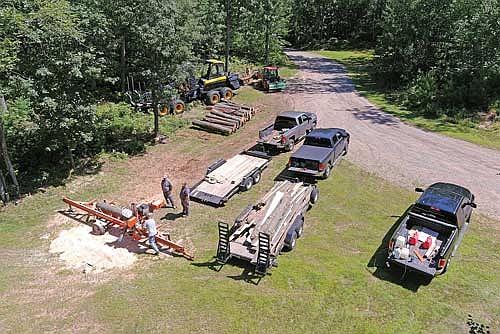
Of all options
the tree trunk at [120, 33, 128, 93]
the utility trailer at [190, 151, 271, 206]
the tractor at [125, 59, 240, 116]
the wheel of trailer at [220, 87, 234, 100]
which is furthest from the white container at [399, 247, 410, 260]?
the tree trunk at [120, 33, 128, 93]

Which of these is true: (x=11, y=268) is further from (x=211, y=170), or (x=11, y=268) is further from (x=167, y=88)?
(x=167, y=88)

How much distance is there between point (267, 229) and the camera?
13.1 meters

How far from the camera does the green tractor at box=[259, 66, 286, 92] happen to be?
107 feet

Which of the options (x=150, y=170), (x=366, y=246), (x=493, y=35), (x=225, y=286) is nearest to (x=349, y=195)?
(x=366, y=246)

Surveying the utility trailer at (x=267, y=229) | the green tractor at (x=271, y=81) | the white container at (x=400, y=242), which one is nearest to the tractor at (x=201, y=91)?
the green tractor at (x=271, y=81)

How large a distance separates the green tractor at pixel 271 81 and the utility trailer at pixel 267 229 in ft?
59.4

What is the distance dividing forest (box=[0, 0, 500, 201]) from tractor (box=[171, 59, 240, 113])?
138 centimetres

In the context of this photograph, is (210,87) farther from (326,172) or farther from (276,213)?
(276,213)

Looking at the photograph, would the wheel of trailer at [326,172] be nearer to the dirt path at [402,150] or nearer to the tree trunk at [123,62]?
the dirt path at [402,150]

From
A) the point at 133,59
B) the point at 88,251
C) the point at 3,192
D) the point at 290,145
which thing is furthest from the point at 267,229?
the point at 133,59

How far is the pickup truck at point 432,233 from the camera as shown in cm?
1170

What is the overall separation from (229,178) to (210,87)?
12901mm

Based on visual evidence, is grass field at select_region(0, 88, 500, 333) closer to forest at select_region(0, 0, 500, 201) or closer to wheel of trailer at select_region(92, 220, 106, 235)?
wheel of trailer at select_region(92, 220, 106, 235)

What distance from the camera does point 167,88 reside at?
21719mm
